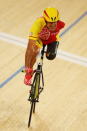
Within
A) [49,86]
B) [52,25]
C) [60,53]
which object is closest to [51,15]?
[52,25]

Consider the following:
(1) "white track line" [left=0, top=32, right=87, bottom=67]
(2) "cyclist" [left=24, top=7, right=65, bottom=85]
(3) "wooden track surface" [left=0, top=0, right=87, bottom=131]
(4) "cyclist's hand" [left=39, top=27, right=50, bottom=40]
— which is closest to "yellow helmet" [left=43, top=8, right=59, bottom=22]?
(2) "cyclist" [left=24, top=7, right=65, bottom=85]

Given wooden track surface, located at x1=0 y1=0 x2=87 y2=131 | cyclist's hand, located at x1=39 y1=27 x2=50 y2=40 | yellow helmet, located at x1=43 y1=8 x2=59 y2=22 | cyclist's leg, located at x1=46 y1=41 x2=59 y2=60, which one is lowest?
wooden track surface, located at x1=0 y1=0 x2=87 y2=131

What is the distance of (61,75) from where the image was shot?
5.36 metres

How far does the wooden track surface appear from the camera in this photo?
14.7 feet

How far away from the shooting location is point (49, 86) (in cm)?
511

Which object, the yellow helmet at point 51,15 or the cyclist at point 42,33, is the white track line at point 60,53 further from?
the yellow helmet at point 51,15

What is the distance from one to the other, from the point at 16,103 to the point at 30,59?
1.36 meters

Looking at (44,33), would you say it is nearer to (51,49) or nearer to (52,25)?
(52,25)

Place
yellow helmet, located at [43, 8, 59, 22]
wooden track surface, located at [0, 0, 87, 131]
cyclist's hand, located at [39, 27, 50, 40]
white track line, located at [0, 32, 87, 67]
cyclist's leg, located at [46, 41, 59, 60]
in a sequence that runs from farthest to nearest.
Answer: white track line, located at [0, 32, 87, 67] < wooden track surface, located at [0, 0, 87, 131] < cyclist's leg, located at [46, 41, 59, 60] < cyclist's hand, located at [39, 27, 50, 40] < yellow helmet, located at [43, 8, 59, 22]

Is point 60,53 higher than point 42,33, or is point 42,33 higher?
point 42,33

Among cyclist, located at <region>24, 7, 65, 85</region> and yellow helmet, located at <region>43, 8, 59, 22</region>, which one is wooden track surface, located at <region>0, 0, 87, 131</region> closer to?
cyclist, located at <region>24, 7, 65, 85</region>

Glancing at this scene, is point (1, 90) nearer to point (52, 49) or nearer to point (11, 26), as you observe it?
point (52, 49)

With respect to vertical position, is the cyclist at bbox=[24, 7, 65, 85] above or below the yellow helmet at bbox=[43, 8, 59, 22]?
below

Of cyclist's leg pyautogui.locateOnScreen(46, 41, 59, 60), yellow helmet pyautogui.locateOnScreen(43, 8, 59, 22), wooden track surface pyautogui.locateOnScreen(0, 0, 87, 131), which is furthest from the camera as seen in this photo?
wooden track surface pyautogui.locateOnScreen(0, 0, 87, 131)
